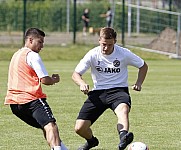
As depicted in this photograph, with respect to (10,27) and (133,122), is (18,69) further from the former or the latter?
(10,27)

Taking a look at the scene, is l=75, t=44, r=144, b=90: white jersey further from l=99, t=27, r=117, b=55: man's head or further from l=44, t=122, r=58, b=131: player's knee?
l=44, t=122, r=58, b=131: player's knee

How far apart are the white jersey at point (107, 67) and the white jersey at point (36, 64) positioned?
1.42 metres

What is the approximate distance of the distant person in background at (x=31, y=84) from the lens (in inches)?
358

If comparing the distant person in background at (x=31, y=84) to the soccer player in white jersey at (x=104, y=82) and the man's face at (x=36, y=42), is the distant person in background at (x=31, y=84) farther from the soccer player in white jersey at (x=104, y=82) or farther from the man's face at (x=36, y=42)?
the soccer player in white jersey at (x=104, y=82)

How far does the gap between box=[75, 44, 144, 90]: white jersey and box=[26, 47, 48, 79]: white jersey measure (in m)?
1.42

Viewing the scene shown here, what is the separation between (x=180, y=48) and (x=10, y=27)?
→ 9.72m

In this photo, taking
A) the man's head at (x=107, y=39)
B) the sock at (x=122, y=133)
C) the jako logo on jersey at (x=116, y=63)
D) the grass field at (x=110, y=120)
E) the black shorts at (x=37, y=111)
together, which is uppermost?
the man's head at (x=107, y=39)

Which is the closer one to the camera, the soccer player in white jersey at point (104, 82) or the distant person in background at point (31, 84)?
the distant person in background at point (31, 84)

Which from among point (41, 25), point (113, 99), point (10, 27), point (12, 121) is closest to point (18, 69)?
point (113, 99)

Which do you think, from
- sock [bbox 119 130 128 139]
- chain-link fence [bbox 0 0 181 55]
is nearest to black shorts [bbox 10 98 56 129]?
sock [bbox 119 130 128 139]

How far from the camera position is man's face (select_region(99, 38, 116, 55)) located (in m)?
10.1

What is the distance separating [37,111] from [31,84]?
358 mm

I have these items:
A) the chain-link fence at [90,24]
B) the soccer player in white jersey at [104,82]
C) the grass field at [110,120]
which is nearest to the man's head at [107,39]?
the soccer player in white jersey at [104,82]

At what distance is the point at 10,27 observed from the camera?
37.5 m
